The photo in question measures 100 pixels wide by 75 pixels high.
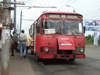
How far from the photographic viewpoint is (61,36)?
30.6 ft

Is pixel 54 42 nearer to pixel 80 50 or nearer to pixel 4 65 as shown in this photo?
pixel 80 50

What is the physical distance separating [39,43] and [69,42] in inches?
63.3

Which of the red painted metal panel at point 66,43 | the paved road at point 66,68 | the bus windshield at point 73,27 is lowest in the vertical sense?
the paved road at point 66,68

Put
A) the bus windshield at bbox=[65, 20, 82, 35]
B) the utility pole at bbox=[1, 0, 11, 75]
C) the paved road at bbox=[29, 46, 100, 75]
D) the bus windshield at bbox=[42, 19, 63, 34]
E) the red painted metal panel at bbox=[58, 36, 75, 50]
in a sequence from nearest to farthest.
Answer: the utility pole at bbox=[1, 0, 11, 75]
the paved road at bbox=[29, 46, 100, 75]
the red painted metal panel at bbox=[58, 36, 75, 50]
the bus windshield at bbox=[42, 19, 63, 34]
the bus windshield at bbox=[65, 20, 82, 35]

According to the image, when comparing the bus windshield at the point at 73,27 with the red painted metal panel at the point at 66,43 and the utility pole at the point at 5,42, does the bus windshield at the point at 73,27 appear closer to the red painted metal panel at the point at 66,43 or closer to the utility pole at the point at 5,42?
the red painted metal panel at the point at 66,43

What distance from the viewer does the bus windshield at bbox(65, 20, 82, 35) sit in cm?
949

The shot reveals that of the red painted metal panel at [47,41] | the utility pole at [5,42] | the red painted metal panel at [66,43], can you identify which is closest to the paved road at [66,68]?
the red painted metal panel at [66,43]

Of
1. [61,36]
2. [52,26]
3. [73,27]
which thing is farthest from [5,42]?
[73,27]

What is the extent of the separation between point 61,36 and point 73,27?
86 cm

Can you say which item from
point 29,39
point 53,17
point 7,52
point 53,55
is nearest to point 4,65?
point 7,52

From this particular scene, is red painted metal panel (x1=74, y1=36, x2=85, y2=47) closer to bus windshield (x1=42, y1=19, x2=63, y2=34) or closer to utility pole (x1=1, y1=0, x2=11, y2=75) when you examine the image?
bus windshield (x1=42, y1=19, x2=63, y2=34)

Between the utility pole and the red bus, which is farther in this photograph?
the red bus

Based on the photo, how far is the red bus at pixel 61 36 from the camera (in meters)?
9.08

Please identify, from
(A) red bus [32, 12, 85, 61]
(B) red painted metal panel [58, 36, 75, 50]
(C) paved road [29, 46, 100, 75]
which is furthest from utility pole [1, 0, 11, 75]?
(B) red painted metal panel [58, 36, 75, 50]
